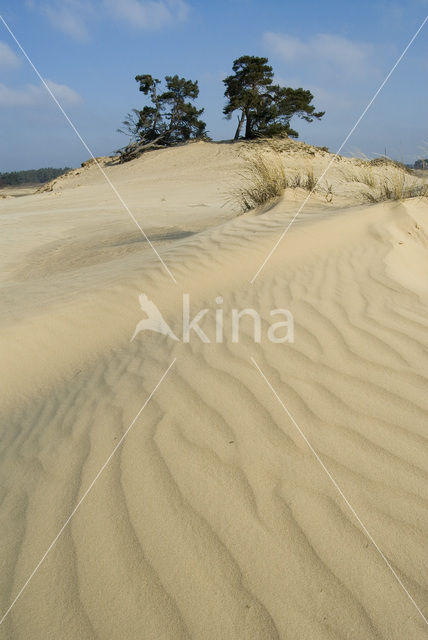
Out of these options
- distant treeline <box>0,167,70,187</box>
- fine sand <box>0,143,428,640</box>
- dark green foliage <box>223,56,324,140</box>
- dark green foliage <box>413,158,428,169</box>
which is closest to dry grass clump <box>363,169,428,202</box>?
dark green foliage <box>413,158,428,169</box>

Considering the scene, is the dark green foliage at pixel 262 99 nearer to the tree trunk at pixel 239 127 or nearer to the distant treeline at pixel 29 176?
the tree trunk at pixel 239 127

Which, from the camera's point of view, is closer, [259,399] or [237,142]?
[259,399]

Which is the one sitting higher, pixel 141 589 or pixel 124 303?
pixel 124 303

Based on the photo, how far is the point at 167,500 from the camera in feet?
5.02

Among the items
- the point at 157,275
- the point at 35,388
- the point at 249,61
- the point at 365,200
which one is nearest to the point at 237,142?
the point at 249,61

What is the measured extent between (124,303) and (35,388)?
105cm

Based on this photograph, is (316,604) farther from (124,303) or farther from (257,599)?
(124,303)

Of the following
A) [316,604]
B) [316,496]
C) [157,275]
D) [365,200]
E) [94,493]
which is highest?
[365,200]

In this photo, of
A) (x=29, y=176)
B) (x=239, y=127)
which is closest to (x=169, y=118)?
(x=239, y=127)

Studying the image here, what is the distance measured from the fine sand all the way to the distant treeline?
34125 mm

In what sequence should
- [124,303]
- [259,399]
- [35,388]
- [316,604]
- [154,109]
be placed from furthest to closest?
[154,109] < [124,303] < [35,388] < [259,399] < [316,604]

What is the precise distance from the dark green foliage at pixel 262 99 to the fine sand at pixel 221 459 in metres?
20.4

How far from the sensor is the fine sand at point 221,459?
1.21 meters

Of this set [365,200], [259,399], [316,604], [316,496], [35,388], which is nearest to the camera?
[316,604]
